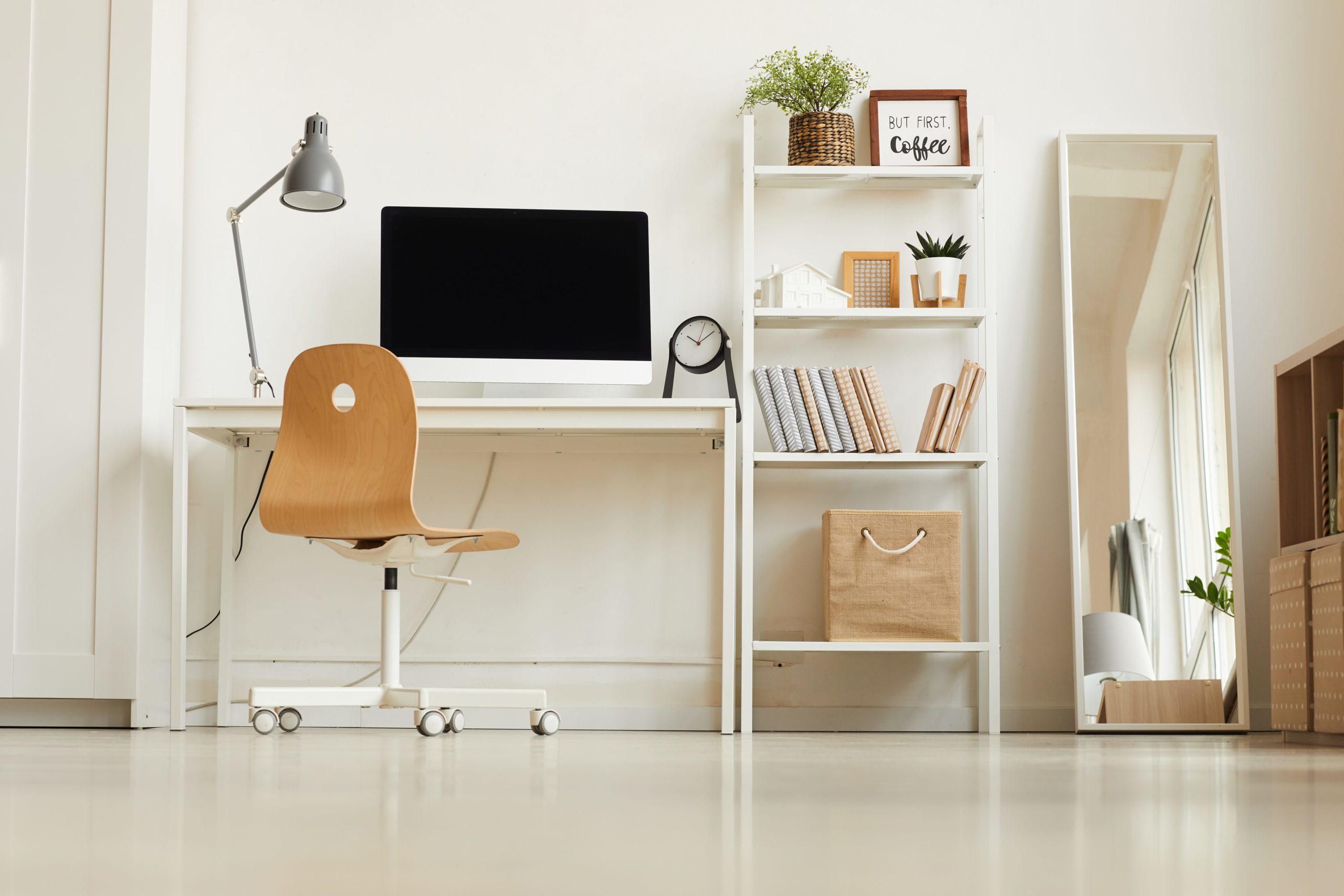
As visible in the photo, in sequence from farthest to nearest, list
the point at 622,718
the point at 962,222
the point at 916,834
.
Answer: the point at 962,222 < the point at 622,718 < the point at 916,834

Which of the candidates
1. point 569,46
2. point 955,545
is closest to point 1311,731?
point 955,545

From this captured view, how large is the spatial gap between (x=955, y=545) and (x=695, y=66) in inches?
62.4

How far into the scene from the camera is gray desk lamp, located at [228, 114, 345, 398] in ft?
9.71

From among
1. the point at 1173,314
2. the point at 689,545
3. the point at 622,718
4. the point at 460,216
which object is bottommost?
the point at 622,718

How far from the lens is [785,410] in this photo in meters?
3.09

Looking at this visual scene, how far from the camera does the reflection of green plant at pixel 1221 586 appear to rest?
3.15 metres

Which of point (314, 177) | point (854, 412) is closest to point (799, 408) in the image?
point (854, 412)

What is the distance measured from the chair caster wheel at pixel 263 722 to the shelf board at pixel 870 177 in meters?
1.86

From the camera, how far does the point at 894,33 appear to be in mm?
3447

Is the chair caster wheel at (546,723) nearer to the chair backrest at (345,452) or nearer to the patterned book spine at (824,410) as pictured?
the chair backrest at (345,452)

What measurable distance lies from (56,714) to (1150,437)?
9.76 feet

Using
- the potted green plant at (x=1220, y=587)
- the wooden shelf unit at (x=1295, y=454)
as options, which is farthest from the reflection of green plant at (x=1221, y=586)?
the wooden shelf unit at (x=1295, y=454)

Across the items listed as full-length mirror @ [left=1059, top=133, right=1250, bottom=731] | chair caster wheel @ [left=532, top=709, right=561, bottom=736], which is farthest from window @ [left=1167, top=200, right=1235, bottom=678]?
chair caster wheel @ [left=532, top=709, right=561, bottom=736]

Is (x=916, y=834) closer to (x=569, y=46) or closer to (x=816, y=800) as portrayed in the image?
(x=816, y=800)
